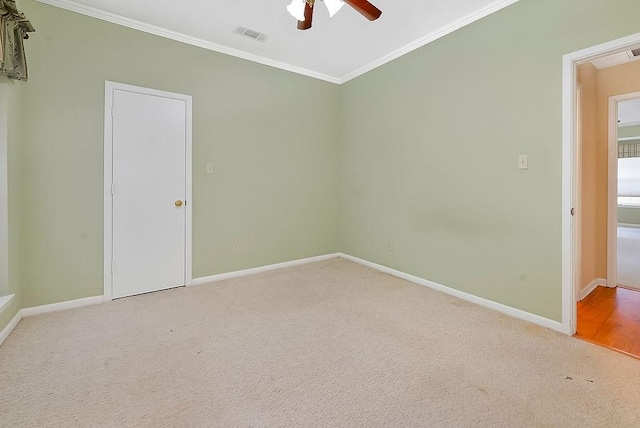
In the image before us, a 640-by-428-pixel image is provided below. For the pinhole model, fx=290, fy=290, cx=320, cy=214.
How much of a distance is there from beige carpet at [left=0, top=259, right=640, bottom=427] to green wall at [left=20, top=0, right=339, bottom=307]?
0.70 m

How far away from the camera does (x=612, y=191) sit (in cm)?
327

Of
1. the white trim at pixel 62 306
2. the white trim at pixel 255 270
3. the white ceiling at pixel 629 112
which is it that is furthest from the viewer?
the white ceiling at pixel 629 112

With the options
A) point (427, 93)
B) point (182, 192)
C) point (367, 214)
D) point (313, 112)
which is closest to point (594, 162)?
point (427, 93)

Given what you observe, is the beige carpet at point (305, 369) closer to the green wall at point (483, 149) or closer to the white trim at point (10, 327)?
the white trim at point (10, 327)

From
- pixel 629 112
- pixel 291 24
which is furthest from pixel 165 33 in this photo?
pixel 629 112

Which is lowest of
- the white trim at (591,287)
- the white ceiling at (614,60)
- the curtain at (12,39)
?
the white trim at (591,287)

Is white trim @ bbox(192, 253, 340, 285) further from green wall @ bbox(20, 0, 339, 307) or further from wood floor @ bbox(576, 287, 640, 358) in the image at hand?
wood floor @ bbox(576, 287, 640, 358)

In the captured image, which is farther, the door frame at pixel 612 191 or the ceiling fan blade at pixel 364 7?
the door frame at pixel 612 191

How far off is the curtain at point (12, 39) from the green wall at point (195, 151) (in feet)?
0.96

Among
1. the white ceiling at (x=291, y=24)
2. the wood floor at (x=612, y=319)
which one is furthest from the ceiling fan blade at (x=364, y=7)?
the wood floor at (x=612, y=319)

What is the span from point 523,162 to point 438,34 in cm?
164

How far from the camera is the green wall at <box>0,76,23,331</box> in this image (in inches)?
88.2

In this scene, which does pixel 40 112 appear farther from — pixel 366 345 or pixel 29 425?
pixel 366 345

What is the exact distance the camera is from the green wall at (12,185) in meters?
2.24
